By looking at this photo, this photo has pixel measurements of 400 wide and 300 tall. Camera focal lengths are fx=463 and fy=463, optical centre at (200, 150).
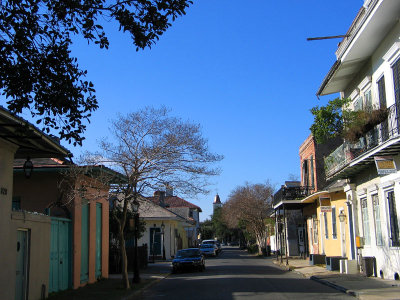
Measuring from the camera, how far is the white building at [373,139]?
46.0ft

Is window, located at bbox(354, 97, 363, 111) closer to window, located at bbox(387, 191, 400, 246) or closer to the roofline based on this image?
the roofline

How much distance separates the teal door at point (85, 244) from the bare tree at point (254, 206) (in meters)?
31.0

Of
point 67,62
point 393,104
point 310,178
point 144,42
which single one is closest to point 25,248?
point 67,62

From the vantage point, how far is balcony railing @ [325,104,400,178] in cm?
1380

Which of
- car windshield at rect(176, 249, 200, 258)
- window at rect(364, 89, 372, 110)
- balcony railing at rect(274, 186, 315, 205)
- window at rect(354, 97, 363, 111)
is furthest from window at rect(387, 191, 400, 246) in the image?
balcony railing at rect(274, 186, 315, 205)

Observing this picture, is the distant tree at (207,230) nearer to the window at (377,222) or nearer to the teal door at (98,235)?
the teal door at (98,235)

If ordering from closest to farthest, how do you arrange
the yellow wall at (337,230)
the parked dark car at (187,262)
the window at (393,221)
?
1. the window at (393,221)
2. the yellow wall at (337,230)
3. the parked dark car at (187,262)

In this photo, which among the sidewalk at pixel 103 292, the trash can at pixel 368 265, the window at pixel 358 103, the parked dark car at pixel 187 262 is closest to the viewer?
the sidewalk at pixel 103 292

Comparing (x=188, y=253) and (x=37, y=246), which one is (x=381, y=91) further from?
(x=188, y=253)

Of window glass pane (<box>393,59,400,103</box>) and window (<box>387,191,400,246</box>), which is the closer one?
window glass pane (<box>393,59,400,103</box>)

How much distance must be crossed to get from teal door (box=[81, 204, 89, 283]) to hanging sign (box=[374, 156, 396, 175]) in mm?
10898

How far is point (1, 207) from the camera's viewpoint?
1102 centimetres

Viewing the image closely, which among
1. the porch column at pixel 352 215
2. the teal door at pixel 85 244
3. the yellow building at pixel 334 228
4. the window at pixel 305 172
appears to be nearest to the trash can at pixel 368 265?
the yellow building at pixel 334 228

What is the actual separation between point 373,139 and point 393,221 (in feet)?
9.24
